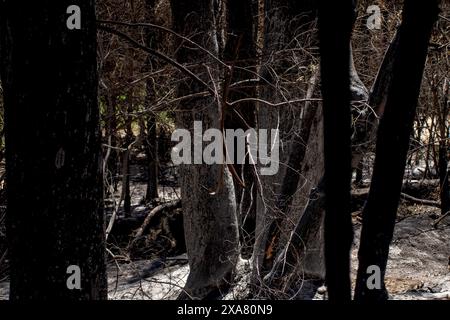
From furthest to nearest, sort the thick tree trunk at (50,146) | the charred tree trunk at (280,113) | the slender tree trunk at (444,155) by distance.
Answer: the slender tree trunk at (444,155) < the charred tree trunk at (280,113) < the thick tree trunk at (50,146)

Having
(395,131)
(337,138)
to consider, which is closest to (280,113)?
(395,131)

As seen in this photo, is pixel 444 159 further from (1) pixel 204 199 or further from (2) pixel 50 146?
(2) pixel 50 146

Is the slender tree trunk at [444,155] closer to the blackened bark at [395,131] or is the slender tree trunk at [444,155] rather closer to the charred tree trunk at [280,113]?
the charred tree trunk at [280,113]

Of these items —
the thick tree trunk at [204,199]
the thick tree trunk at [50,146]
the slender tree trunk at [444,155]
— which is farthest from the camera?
the slender tree trunk at [444,155]

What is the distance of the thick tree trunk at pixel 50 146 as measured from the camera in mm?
3219

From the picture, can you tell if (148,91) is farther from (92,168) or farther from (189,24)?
(92,168)

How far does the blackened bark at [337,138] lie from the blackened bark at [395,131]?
0.11 metres

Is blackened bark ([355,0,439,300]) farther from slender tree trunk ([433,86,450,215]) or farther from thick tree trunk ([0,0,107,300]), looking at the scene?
slender tree trunk ([433,86,450,215])

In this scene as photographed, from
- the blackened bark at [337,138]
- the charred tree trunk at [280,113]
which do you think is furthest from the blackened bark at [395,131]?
the charred tree trunk at [280,113]

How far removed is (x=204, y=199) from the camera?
8.14m

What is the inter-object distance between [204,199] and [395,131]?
7298mm

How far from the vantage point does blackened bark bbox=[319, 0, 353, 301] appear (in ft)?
2.34

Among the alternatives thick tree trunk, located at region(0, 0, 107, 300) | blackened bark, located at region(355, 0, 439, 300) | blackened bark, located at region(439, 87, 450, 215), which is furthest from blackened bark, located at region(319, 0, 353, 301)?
blackened bark, located at region(439, 87, 450, 215)
